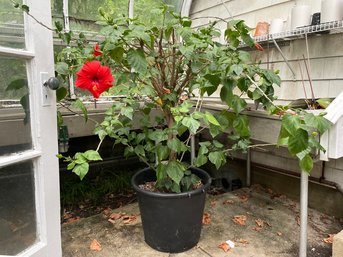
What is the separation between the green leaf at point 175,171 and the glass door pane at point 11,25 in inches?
35.0

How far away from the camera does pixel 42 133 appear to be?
4.01 ft

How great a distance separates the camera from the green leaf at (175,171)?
1.46 meters

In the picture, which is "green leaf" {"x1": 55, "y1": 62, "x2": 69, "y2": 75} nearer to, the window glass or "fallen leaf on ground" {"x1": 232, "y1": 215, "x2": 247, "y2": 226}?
the window glass

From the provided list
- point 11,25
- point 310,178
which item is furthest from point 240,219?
point 11,25

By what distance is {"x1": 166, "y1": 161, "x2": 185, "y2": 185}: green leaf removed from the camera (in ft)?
4.80

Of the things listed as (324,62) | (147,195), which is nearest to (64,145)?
(147,195)

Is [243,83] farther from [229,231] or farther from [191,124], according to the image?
[229,231]

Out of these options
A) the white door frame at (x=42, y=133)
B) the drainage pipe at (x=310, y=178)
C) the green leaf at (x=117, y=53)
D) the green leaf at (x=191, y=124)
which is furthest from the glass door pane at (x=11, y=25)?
the drainage pipe at (x=310, y=178)

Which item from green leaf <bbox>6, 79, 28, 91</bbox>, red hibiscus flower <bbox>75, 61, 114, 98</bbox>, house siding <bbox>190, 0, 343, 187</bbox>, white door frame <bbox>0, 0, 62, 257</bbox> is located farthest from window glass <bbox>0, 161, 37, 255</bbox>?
house siding <bbox>190, 0, 343, 187</bbox>

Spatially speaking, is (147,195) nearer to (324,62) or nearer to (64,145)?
(64,145)

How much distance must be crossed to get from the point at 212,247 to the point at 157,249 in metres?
0.33

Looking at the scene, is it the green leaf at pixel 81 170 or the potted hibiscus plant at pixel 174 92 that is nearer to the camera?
the green leaf at pixel 81 170

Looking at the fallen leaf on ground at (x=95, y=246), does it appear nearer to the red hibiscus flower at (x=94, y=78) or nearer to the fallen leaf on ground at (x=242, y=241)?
the fallen leaf on ground at (x=242, y=241)

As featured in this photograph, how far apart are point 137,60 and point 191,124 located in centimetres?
39
